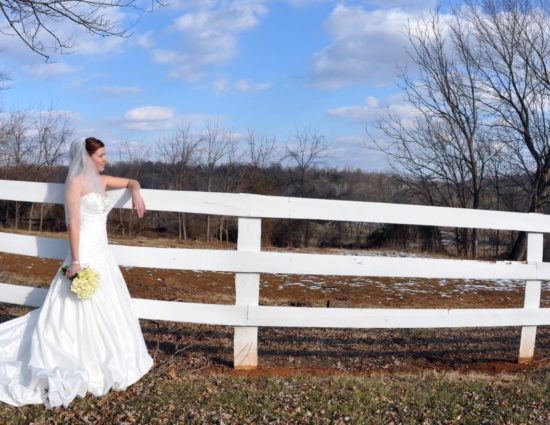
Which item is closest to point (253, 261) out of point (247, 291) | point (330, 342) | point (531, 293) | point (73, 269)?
point (247, 291)

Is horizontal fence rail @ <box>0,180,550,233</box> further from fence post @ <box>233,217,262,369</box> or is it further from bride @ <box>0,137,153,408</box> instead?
bride @ <box>0,137,153,408</box>

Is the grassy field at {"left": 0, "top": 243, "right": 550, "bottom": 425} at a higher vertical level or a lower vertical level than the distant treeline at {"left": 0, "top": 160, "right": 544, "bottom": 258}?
lower

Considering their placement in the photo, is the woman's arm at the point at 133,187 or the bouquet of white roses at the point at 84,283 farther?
the woman's arm at the point at 133,187

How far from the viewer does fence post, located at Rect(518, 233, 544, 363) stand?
220 inches

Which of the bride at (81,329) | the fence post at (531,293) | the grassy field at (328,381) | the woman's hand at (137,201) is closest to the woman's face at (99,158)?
the bride at (81,329)

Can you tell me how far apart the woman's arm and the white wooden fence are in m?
0.08

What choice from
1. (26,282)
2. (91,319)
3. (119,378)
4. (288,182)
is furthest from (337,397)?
(288,182)

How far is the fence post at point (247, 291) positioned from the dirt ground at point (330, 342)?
140 mm

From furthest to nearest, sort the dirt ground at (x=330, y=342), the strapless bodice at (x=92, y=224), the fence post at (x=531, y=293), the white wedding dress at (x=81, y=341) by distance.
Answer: the fence post at (x=531, y=293), the dirt ground at (x=330, y=342), the strapless bodice at (x=92, y=224), the white wedding dress at (x=81, y=341)

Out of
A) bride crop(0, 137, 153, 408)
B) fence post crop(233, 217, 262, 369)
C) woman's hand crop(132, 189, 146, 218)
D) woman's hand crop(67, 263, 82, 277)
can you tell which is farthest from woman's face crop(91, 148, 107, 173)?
fence post crop(233, 217, 262, 369)

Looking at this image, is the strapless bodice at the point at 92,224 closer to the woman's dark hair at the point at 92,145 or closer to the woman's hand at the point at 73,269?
the woman's hand at the point at 73,269

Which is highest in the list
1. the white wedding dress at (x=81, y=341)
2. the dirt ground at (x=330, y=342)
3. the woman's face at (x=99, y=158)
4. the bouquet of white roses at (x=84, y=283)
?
the woman's face at (x=99, y=158)

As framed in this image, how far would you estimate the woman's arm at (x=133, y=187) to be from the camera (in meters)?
4.54

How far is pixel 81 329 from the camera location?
416cm
